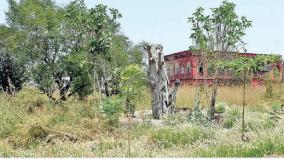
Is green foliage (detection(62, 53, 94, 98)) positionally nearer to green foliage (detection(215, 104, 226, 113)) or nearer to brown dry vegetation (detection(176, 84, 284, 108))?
brown dry vegetation (detection(176, 84, 284, 108))

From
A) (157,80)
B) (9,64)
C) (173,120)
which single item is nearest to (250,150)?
(173,120)

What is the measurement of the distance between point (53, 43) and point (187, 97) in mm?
5778

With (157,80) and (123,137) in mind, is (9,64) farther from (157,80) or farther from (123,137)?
(123,137)

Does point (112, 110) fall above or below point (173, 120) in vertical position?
above

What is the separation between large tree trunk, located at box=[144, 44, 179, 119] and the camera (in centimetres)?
1476

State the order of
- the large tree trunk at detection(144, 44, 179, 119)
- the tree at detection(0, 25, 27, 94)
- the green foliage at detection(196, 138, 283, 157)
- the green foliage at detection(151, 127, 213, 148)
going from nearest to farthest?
the green foliage at detection(196, 138, 283, 157)
the green foliage at detection(151, 127, 213, 148)
the large tree trunk at detection(144, 44, 179, 119)
the tree at detection(0, 25, 27, 94)

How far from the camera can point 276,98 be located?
2191 centimetres

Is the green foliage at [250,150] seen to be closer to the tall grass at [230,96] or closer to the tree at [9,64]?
the tall grass at [230,96]

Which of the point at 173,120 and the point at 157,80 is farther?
the point at 157,80

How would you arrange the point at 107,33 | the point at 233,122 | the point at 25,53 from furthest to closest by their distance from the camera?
the point at 25,53 → the point at 107,33 → the point at 233,122

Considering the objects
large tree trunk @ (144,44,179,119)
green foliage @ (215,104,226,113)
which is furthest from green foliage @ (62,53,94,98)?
large tree trunk @ (144,44,179,119)

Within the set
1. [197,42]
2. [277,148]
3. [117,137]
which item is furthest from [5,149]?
[197,42]

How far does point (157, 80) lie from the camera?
1483cm

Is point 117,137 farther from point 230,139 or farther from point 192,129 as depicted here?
point 230,139
